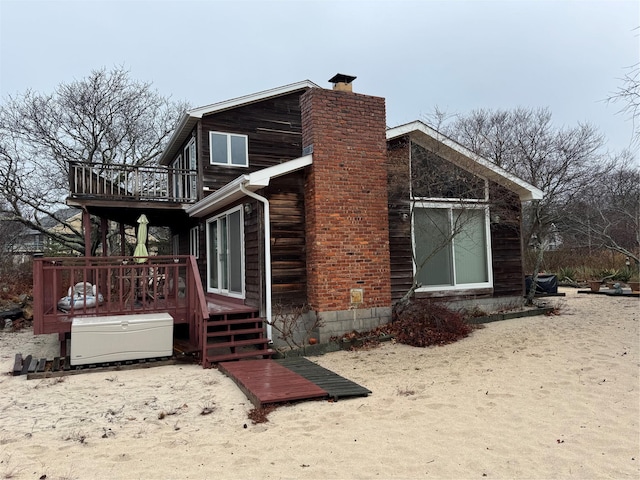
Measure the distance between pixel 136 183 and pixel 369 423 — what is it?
9.79m

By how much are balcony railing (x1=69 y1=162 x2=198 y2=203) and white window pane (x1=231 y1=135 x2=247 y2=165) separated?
3.91 ft

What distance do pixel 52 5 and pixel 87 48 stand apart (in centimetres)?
1389

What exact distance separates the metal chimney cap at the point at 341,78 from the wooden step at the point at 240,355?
5492 millimetres

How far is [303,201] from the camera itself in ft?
27.9

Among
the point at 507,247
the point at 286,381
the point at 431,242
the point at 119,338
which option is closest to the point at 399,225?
the point at 431,242

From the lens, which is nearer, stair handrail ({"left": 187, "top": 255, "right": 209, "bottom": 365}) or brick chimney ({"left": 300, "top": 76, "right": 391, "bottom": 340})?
stair handrail ({"left": 187, "top": 255, "right": 209, "bottom": 365})

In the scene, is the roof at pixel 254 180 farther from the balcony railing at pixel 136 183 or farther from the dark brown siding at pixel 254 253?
the balcony railing at pixel 136 183

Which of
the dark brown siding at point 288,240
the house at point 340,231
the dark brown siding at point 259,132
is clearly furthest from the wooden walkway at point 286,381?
the dark brown siding at point 259,132

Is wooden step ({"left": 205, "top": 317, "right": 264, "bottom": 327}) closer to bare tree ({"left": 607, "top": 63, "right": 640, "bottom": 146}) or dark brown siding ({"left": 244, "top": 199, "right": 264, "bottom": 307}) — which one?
dark brown siding ({"left": 244, "top": 199, "right": 264, "bottom": 307})

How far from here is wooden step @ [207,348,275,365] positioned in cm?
709

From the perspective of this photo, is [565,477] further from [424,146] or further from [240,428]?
[424,146]

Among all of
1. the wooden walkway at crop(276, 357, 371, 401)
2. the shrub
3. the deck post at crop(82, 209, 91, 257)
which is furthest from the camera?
the deck post at crop(82, 209, 91, 257)

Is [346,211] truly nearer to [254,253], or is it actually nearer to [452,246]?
[254,253]

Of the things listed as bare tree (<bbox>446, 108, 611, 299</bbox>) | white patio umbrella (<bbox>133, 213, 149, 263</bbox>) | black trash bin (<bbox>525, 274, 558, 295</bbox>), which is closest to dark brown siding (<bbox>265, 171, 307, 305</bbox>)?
bare tree (<bbox>446, 108, 611, 299</bbox>)
